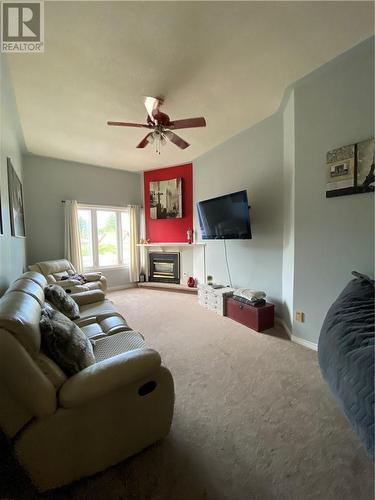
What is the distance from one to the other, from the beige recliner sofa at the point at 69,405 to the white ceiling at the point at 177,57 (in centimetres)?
212

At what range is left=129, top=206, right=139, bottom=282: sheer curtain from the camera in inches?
223

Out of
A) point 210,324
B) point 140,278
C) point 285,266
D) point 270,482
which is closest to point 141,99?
point 285,266

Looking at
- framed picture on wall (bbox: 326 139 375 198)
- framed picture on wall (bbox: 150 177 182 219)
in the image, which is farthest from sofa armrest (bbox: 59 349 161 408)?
framed picture on wall (bbox: 150 177 182 219)

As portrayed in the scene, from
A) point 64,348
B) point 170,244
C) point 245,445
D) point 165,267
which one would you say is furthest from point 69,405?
point 165,267

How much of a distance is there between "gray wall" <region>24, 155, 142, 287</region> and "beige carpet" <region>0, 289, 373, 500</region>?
380 centimetres

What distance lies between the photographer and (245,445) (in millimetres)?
1409

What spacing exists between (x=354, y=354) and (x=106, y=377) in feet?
4.91

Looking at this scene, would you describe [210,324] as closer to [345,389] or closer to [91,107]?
[345,389]

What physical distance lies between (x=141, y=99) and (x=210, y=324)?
3097 mm

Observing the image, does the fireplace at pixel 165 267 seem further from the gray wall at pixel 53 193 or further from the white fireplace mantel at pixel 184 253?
the gray wall at pixel 53 193

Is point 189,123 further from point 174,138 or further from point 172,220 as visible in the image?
point 172,220

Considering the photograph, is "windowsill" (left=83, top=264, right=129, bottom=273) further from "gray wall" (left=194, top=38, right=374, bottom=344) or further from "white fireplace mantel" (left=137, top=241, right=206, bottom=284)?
"gray wall" (left=194, top=38, right=374, bottom=344)

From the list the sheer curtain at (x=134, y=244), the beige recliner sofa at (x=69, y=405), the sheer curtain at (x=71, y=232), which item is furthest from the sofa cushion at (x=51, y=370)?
the sheer curtain at (x=134, y=244)

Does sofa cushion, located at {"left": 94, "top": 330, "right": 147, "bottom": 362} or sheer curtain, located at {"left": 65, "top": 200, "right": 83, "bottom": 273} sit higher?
sheer curtain, located at {"left": 65, "top": 200, "right": 83, "bottom": 273}
